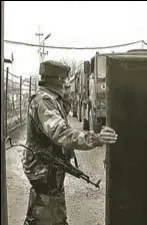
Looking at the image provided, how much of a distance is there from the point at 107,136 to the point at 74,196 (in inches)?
115

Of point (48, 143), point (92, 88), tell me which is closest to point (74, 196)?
point (48, 143)

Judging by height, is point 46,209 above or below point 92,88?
below

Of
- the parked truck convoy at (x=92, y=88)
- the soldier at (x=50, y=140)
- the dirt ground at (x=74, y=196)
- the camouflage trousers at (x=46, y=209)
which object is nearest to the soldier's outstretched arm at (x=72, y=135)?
the soldier at (x=50, y=140)

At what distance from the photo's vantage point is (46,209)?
2.79 m

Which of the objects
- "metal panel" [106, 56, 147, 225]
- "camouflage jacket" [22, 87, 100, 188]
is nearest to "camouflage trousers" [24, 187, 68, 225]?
"camouflage jacket" [22, 87, 100, 188]

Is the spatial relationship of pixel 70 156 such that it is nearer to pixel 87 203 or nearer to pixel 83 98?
pixel 87 203

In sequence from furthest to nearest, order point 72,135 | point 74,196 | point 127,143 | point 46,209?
point 74,196
point 46,209
point 127,143
point 72,135

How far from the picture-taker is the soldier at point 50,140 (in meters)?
2.37

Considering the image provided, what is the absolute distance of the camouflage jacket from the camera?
2.36m

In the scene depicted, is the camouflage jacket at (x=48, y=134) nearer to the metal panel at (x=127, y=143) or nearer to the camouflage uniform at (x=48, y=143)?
the camouflage uniform at (x=48, y=143)

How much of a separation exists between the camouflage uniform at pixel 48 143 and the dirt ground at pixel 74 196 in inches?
56.4

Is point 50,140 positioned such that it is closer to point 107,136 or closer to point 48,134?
point 48,134

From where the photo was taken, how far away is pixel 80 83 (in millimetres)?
10281

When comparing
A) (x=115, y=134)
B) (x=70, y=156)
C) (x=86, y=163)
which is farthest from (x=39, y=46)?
(x=86, y=163)
